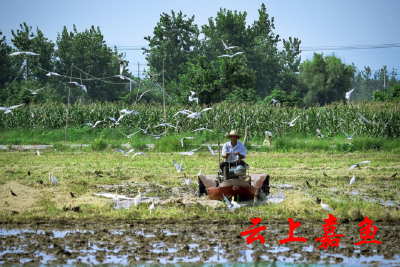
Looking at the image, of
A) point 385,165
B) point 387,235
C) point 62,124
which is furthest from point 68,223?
point 62,124

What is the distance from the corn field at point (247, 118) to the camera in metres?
23.4

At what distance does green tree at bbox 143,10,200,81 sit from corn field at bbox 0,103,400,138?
2130 centimetres

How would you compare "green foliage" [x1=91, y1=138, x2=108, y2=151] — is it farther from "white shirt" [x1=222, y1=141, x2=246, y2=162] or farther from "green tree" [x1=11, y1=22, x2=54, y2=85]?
"green tree" [x1=11, y1=22, x2=54, y2=85]

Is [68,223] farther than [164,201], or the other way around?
[164,201]

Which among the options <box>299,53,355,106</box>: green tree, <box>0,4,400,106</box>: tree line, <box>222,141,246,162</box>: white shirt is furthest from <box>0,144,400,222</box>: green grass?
<box>299,53,355,106</box>: green tree

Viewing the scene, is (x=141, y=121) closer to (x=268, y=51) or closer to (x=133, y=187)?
(x=133, y=187)

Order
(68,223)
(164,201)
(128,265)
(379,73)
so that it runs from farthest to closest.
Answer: (379,73) < (164,201) < (68,223) < (128,265)

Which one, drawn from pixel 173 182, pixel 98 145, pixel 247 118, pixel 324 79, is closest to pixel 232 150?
pixel 173 182

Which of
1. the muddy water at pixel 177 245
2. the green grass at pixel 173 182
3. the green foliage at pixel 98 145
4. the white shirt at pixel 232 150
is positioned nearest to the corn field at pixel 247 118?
the green grass at pixel 173 182

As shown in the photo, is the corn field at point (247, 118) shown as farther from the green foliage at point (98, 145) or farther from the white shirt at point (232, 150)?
the white shirt at point (232, 150)

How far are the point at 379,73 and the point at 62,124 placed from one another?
77.6 m

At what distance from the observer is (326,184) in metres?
12.7

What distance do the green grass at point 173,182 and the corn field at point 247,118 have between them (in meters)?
3.51

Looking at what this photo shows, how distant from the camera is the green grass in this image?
8984 millimetres
